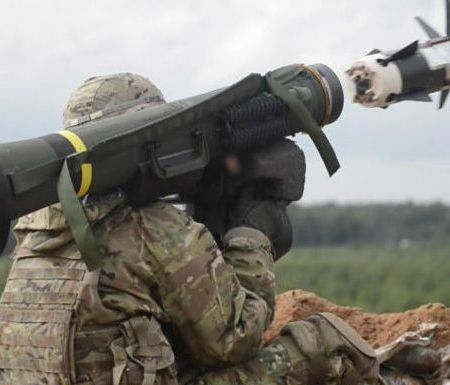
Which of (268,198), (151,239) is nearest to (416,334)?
(268,198)

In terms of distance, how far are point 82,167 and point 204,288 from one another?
2.50ft

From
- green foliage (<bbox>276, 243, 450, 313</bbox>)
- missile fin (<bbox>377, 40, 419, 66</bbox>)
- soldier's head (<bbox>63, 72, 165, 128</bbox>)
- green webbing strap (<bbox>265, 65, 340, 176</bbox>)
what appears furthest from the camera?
green foliage (<bbox>276, 243, 450, 313</bbox>)

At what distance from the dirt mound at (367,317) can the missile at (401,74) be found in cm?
115

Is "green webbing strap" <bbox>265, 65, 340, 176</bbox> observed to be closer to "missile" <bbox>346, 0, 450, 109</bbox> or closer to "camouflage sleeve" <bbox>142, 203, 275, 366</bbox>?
"camouflage sleeve" <bbox>142, 203, 275, 366</bbox>

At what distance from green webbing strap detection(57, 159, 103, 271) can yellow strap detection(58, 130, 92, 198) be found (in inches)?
6.4

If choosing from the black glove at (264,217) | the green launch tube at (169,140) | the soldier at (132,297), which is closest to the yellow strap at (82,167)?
the green launch tube at (169,140)

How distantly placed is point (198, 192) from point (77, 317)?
0.99 metres

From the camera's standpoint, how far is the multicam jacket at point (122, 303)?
242 inches

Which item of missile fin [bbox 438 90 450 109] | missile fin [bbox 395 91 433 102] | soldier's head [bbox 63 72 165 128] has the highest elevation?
soldier's head [bbox 63 72 165 128]

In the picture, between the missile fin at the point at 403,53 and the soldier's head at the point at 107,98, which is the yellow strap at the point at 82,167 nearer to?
the soldier's head at the point at 107,98

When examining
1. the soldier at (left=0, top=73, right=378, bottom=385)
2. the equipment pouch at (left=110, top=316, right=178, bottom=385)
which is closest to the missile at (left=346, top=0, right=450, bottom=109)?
the soldier at (left=0, top=73, right=378, bottom=385)

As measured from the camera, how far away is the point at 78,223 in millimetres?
5730

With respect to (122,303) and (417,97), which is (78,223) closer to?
(122,303)

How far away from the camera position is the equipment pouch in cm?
613
